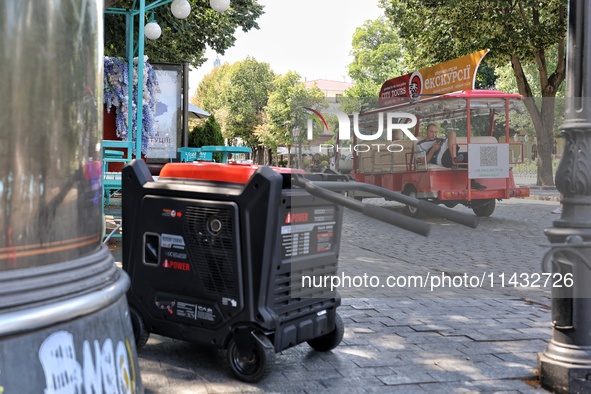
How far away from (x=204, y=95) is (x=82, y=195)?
8493cm

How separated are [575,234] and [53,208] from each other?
2.88 meters

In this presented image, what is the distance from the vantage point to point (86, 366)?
2.35 meters

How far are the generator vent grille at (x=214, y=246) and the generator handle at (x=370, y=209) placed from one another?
459 mm

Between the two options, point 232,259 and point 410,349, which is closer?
point 232,259

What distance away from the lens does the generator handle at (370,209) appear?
252 cm

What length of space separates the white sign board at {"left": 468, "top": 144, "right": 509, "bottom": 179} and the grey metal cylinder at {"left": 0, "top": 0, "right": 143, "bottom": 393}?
17.9 ft

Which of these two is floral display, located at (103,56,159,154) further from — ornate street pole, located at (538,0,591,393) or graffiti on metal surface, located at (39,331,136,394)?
graffiti on metal surface, located at (39,331,136,394)

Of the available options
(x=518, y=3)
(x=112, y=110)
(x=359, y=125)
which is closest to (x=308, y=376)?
(x=359, y=125)

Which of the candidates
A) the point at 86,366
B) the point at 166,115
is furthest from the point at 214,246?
the point at 166,115

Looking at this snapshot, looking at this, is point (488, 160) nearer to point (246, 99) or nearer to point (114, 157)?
point (114, 157)

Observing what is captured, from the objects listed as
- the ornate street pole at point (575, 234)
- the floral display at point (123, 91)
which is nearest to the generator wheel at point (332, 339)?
the ornate street pole at point (575, 234)

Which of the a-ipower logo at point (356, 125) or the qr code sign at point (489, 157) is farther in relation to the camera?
the qr code sign at point (489, 157)

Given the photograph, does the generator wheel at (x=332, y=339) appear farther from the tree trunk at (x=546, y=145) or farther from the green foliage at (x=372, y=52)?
the green foliage at (x=372, y=52)

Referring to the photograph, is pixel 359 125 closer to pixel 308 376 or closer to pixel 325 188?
pixel 325 188
